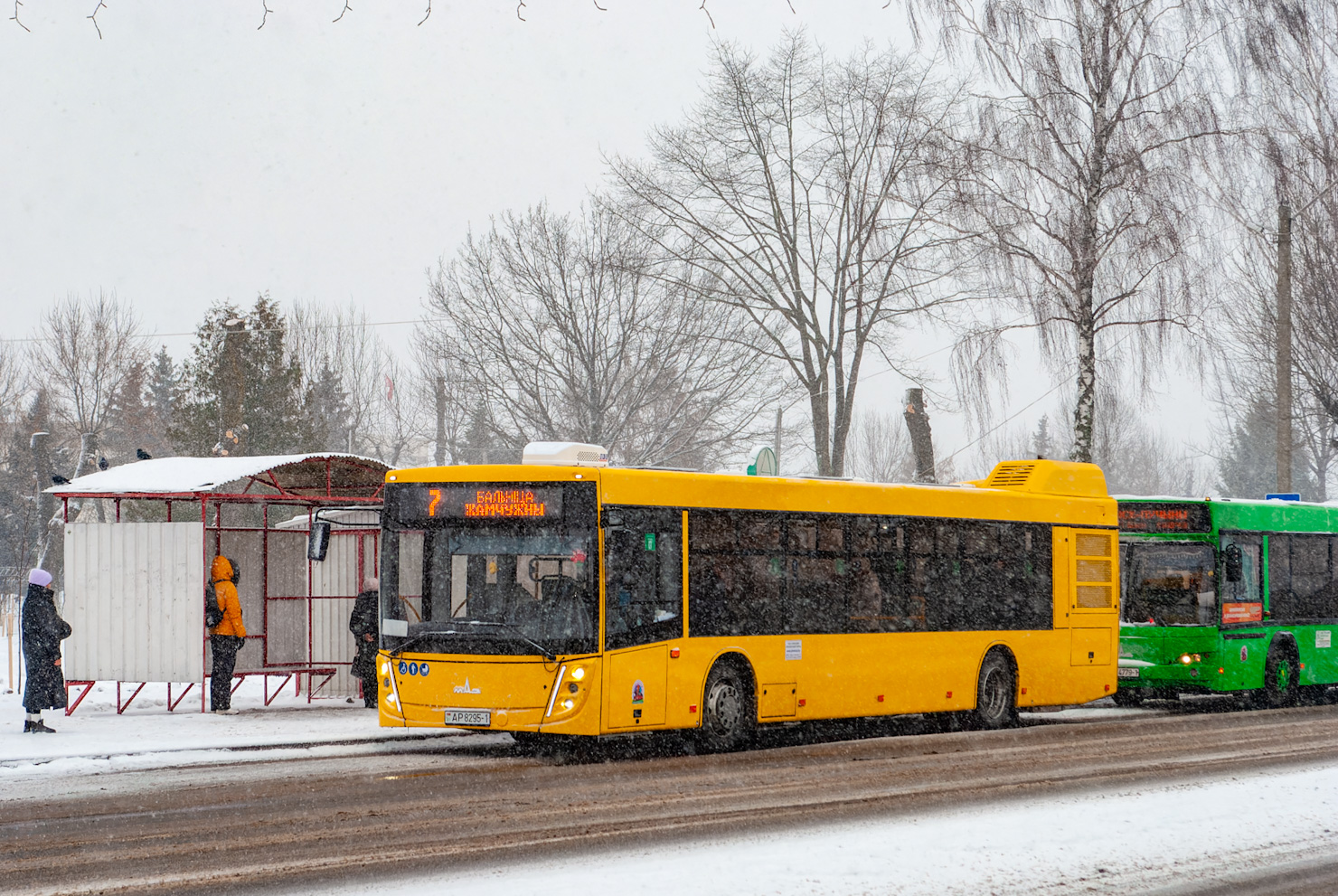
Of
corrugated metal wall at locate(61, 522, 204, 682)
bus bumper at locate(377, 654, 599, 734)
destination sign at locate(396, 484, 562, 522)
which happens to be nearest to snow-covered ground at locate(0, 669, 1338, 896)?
bus bumper at locate(377, 654, 599, 734)

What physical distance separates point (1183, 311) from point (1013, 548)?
9.38 m

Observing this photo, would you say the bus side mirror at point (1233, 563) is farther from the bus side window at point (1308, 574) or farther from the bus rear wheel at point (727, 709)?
the bus rear wheel at point (727, 709)

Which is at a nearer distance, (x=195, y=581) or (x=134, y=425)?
(x=195, y=581)

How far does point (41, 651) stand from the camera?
15.8m

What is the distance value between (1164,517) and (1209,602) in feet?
4.13

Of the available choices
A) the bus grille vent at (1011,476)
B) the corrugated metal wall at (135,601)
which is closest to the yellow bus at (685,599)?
the bus grille vent at (1011,476)

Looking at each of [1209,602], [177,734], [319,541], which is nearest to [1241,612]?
[1209,602]

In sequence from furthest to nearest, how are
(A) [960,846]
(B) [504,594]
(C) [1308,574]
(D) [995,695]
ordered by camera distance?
(C) [1308,574], (D) [995,695], (B) [504,594], (A) [960,846]

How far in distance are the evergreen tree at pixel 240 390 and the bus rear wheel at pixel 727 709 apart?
2854cm

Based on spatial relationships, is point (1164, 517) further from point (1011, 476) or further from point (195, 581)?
point (195, 581)

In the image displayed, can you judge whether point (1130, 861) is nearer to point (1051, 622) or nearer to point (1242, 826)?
point (1242, 826)

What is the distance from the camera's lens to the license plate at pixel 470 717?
1355 centimetres

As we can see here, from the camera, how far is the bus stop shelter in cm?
1748

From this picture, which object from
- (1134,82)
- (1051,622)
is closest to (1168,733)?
(1051,622)
